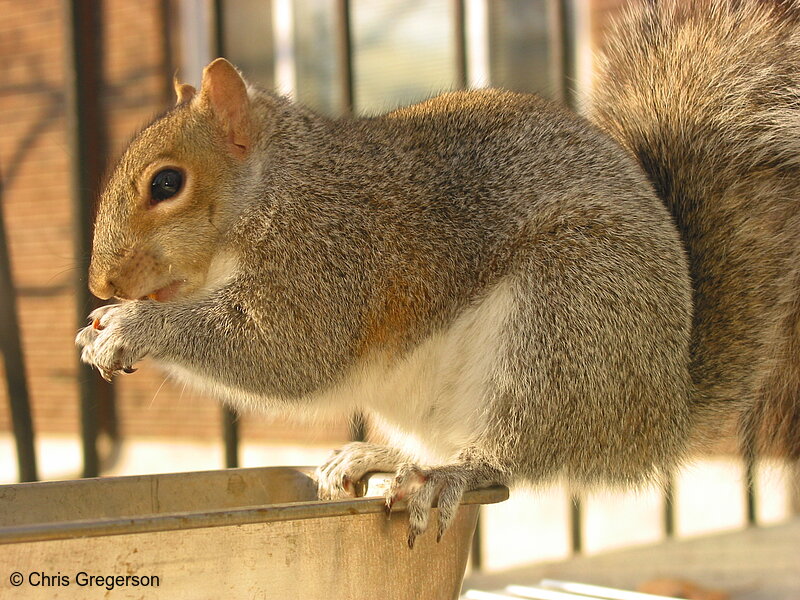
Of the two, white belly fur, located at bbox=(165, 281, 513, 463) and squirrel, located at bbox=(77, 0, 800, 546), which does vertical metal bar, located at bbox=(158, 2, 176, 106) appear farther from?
white belly fur, located at bbox=(165, 281, 513, 463)

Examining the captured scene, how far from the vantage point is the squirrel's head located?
1.37 meters

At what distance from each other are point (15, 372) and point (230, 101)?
0.54 metres

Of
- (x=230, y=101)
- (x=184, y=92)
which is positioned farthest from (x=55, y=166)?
(x=230, y=101)

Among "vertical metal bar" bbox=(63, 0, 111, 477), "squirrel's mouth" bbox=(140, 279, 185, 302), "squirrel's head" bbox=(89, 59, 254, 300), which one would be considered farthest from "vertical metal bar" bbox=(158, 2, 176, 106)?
"squirrel's mouth" bbox=(140, 279, 185, 302)

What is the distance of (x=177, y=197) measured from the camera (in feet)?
4.65

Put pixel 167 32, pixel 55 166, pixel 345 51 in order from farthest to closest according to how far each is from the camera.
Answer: pixel 55 166 < pixel 167 32 < pixel 345 51

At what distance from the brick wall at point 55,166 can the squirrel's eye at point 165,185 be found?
14.3 ft

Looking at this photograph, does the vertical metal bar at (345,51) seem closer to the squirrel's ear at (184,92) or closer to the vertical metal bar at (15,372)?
the squirrel's ear at (184,92)

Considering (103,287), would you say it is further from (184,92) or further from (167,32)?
(167,32)

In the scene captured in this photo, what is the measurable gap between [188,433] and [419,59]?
272 cm

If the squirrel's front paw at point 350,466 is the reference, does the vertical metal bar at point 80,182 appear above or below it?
above

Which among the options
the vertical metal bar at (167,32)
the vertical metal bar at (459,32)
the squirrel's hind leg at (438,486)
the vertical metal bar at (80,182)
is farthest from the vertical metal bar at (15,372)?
the vertical metal bar at (167,32)

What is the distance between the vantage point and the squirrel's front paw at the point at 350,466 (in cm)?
136

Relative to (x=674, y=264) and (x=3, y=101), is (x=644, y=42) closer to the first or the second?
(x=674, y=264)
